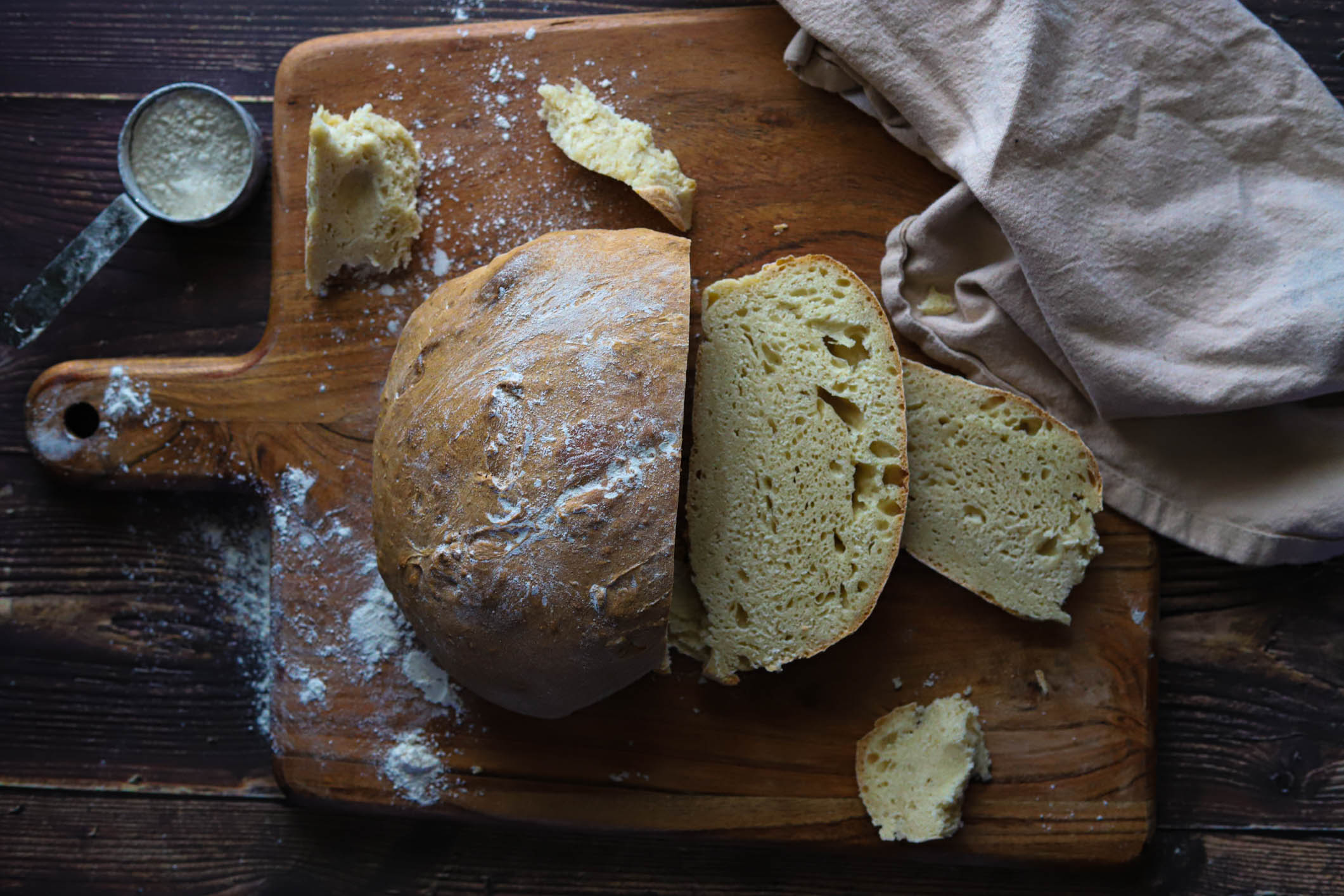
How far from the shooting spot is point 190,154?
2434 mm

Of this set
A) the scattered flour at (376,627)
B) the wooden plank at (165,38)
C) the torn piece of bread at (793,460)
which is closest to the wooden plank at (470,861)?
the scattered flour at (376,627)

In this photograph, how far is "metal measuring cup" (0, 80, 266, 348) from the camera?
93.2 inches

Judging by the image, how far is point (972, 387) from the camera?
222 centimetres

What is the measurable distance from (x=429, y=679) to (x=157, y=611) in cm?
91

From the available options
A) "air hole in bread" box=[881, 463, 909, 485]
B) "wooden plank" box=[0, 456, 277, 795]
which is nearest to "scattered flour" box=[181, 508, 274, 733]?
"wooden plank" box=[0, 456, 277, 795]

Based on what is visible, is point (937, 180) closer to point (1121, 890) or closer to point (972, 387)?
point (972, 387)

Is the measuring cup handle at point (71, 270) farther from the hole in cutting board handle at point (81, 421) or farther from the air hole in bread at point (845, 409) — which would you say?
the air hole in bread at point (845, 409)

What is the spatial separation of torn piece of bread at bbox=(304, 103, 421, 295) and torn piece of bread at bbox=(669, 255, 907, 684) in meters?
0.89

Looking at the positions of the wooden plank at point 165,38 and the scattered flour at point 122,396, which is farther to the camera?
the wooden plank at point 165,38

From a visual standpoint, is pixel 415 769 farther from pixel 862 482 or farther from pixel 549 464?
pixel 862 482

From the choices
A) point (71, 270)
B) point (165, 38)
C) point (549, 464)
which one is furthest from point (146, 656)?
point (165, 38)

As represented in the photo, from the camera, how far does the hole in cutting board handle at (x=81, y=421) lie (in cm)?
245

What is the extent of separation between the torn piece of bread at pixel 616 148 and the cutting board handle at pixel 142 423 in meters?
1.14

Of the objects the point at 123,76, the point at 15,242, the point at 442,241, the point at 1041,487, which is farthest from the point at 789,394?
the point at 15,242
